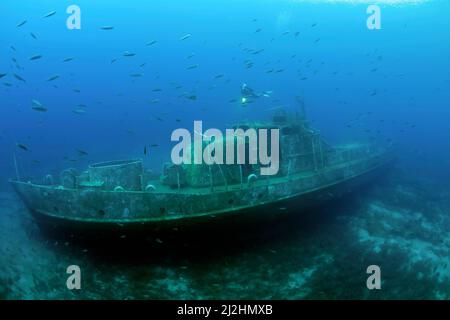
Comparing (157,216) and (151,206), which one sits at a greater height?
(151,206)

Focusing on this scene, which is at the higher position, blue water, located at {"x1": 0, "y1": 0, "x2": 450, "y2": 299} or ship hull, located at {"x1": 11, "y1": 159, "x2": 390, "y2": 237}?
blue water, located at {"x1": 0, "y1": 0, "x2": 450, "y2": 299}

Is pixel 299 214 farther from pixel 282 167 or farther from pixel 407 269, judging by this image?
pixel 407 269

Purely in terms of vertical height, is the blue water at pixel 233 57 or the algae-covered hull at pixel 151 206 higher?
the blue water at pixel 233 57

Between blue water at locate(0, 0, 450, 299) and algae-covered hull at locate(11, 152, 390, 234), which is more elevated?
blue water at locate(0, 0, 450, 299)

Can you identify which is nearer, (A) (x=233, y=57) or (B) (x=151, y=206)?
(B) (x=151, y=206)

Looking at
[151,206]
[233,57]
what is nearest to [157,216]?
[151,206]

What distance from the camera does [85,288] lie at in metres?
7.59

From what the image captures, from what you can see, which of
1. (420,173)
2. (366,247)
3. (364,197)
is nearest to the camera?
(366,247)

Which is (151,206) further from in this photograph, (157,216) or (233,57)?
(233,57)

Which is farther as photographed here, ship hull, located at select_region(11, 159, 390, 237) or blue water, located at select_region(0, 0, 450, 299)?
blue water, located at select_region(0, 0, 450, 299)

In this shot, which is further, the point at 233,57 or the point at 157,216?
the point at 233,57

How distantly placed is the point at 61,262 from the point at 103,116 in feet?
391

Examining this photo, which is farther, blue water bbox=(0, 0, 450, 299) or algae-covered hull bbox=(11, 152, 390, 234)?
blue water bbox=(0, 0, 450, 299)
